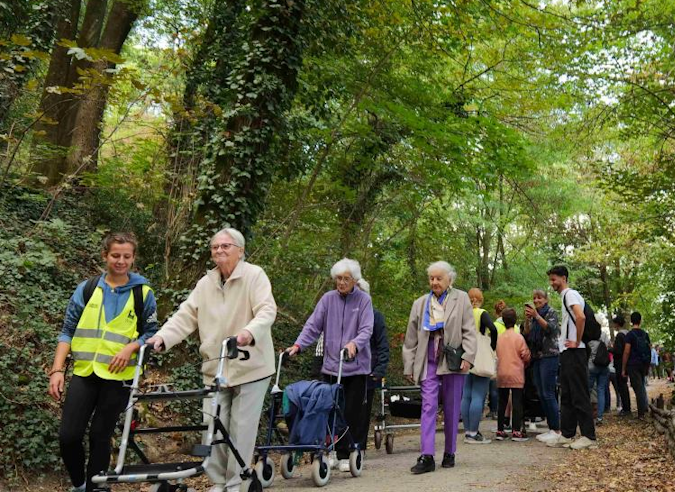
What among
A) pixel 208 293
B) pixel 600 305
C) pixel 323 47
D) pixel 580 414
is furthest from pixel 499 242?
pixel 208 293

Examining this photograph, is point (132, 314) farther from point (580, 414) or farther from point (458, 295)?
point (580, 414)

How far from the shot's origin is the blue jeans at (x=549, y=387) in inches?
384

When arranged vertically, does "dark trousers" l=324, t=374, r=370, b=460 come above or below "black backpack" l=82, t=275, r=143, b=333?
below

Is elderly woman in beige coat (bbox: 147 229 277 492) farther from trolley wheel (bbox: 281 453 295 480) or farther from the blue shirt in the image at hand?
trolley wheel (bbox: 281 453 295 480)

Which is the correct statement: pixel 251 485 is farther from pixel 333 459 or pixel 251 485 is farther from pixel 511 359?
pixel 511 359

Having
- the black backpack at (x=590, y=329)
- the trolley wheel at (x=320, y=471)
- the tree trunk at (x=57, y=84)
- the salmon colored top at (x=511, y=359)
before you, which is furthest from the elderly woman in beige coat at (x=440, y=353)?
the tree trunk at (x=57, y=84)

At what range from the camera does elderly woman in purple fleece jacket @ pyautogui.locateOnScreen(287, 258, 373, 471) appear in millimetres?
7199

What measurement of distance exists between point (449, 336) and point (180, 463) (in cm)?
379

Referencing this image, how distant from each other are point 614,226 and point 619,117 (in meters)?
9.30

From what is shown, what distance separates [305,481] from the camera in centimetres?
699

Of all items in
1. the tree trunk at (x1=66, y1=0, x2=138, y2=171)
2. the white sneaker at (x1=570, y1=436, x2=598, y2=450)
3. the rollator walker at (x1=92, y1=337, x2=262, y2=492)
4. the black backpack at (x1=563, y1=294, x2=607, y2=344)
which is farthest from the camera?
the tree trunk at (x1=66, y1=0, x2=138, y2=171)

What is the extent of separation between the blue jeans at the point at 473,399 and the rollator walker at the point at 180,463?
5.30 m

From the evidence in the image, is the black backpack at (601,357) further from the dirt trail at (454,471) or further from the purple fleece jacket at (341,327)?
the purple fleece jacket at (341,327)

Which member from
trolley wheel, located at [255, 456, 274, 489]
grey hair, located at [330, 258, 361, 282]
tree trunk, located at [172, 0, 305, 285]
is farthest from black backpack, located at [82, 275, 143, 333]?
tree trunk, located at [172, 0, 305, 285]
